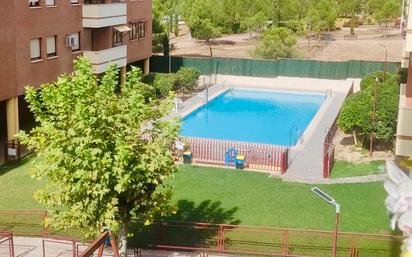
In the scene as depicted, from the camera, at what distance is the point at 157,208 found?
12.2 m

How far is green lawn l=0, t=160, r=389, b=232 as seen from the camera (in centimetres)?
1716

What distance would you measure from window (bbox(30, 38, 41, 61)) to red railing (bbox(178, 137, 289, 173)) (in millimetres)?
8225

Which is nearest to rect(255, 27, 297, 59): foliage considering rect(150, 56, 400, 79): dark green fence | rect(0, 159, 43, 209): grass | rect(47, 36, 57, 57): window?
rect(150, 56, 400, 79): dark green fence

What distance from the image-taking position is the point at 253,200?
19.1 metres

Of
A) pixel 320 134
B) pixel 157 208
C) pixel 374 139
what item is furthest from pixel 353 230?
pixel 320 134

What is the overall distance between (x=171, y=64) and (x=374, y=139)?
20824mm

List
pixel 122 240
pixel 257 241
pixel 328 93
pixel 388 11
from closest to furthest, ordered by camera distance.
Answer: pixel 122 240
pixel 257 241
pixel 328 93
pixel 388 11

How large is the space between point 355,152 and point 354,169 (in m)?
2.50

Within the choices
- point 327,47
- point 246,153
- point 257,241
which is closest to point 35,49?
point 246,153

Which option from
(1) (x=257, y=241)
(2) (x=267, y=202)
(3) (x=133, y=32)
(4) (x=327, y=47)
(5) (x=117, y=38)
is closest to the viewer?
(1) (x=257, y=241)

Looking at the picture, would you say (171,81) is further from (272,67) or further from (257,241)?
(257,241)

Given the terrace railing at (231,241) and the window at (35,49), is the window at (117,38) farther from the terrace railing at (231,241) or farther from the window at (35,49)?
the terrace railing at (231,241)

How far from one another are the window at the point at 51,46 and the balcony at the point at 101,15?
10.1ft

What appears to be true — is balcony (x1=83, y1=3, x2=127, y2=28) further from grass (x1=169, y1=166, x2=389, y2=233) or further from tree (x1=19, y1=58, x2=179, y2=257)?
tree (x1=19, y1=58, x2=179, y2=257)
